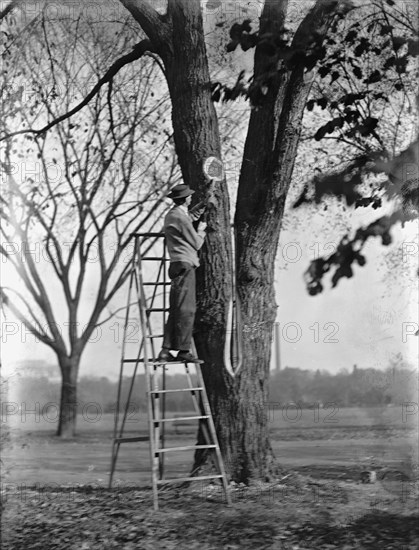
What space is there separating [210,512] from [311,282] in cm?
153

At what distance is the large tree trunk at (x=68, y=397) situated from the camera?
17.6 ft

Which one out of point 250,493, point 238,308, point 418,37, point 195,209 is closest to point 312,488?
point 250,493

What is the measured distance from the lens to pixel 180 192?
17.6 ft

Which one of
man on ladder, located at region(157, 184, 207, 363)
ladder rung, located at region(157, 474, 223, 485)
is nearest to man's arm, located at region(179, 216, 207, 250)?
man on ladder, located at region(157, 184, 207, 363)

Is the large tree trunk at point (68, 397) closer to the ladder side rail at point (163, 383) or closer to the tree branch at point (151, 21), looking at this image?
the ladder side rail at point (163, 383)

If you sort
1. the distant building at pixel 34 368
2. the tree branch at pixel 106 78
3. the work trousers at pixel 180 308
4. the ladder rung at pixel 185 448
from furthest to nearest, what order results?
1. the tree branch at pixel 106 78
2. the distant building at pixel 34 368
3. the work trousers at pixel 180 308
4. the ladder rung at pixel 185 448

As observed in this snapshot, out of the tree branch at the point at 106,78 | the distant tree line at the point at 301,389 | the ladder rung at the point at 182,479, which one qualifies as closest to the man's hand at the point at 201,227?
the distant tree line at the point at 301,389

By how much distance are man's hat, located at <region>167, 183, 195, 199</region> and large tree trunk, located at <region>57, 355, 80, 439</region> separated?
1153mm

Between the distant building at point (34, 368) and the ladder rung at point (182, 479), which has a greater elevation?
the distant building at point (34, 368)

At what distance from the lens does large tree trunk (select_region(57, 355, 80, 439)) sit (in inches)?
211

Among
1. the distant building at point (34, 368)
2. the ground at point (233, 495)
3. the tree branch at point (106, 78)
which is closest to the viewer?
the ground at point (233, 495)

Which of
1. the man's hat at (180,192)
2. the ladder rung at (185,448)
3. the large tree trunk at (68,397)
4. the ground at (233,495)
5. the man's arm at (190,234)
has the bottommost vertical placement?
the ground at (233,495)

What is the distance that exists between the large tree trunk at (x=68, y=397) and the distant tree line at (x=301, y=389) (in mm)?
44

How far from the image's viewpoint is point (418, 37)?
564cm
